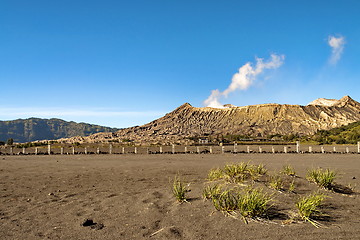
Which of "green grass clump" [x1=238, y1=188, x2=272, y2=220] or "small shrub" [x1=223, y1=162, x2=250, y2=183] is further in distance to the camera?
"small shrub" [x1=223, y1=162, x2=250, y2=183]

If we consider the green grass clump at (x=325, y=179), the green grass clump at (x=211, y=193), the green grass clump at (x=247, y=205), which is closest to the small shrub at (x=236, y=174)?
the green grass clump at (x=211, y=193)

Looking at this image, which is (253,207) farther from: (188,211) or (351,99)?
(351,99)

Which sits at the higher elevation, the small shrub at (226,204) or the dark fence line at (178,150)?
the small shrub at (226,204)

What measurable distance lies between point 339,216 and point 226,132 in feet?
337

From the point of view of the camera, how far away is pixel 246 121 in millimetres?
119375

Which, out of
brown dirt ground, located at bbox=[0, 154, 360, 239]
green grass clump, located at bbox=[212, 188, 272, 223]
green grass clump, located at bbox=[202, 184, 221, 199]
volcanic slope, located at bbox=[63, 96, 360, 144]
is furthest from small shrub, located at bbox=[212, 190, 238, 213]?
volcanic slope, located at bbox=[63, 96, 360, 144]

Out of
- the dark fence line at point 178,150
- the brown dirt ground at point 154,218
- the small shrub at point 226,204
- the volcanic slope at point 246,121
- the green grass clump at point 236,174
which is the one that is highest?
the volcanic slope at point 246,121

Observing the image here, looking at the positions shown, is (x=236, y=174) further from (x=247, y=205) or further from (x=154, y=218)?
(x=154, y=218)

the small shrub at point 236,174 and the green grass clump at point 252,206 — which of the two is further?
the small shrub at point 236,174

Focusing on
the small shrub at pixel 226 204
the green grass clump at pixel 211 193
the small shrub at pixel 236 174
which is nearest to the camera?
the small shrub at pixel 226 204

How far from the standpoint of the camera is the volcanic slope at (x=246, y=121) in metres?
106

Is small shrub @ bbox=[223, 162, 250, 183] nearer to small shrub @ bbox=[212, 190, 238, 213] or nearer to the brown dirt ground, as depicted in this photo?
the brown dirt ground

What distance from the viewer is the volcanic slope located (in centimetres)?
10594

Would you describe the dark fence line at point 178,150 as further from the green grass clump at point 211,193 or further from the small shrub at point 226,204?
the small shrub at point 226,204
